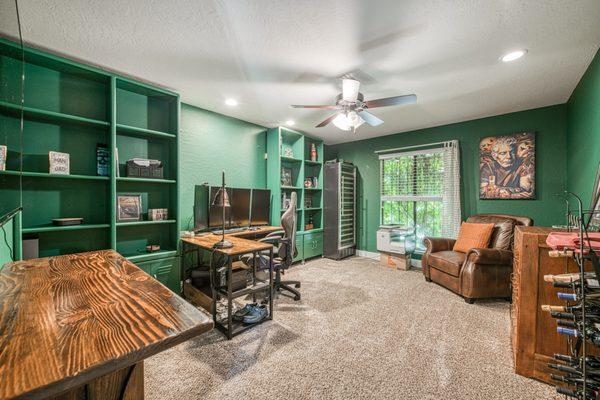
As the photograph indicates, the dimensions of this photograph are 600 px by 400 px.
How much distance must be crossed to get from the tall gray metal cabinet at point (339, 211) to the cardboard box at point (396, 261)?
814 millimetres

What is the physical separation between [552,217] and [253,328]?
13.5 feet

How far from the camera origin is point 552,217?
3.31 meters

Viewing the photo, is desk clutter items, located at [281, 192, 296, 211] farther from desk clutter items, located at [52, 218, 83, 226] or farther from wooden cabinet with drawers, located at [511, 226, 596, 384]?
wooden cabinet with drawers, located at [511, 226, 596, 384]

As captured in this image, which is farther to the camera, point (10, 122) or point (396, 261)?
point (396, 261)

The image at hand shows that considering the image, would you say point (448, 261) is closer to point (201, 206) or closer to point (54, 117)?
point (201, 206)

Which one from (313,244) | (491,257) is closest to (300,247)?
(313,244)

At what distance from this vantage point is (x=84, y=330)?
0.60 m

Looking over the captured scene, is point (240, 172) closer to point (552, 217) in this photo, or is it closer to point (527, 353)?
point (527, 353)

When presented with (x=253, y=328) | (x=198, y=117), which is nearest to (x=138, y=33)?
(x=198, y=117)

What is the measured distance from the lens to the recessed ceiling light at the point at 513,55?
6.81 feet

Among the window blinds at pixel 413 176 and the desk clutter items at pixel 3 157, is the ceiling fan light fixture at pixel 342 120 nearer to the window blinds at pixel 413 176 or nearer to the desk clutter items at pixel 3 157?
the window blinds at pixel 413 176

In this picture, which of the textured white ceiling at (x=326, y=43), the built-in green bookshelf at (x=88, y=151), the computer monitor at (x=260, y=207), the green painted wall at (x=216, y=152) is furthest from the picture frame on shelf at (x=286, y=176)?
the built-in green bookshelf at (x=88, y=151)

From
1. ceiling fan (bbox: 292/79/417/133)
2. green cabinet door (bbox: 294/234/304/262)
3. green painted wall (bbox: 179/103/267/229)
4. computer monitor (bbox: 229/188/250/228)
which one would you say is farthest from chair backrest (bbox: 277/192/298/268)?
green cabinet door (bbox: 294/234/304/262)

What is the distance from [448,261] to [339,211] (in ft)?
6.80
